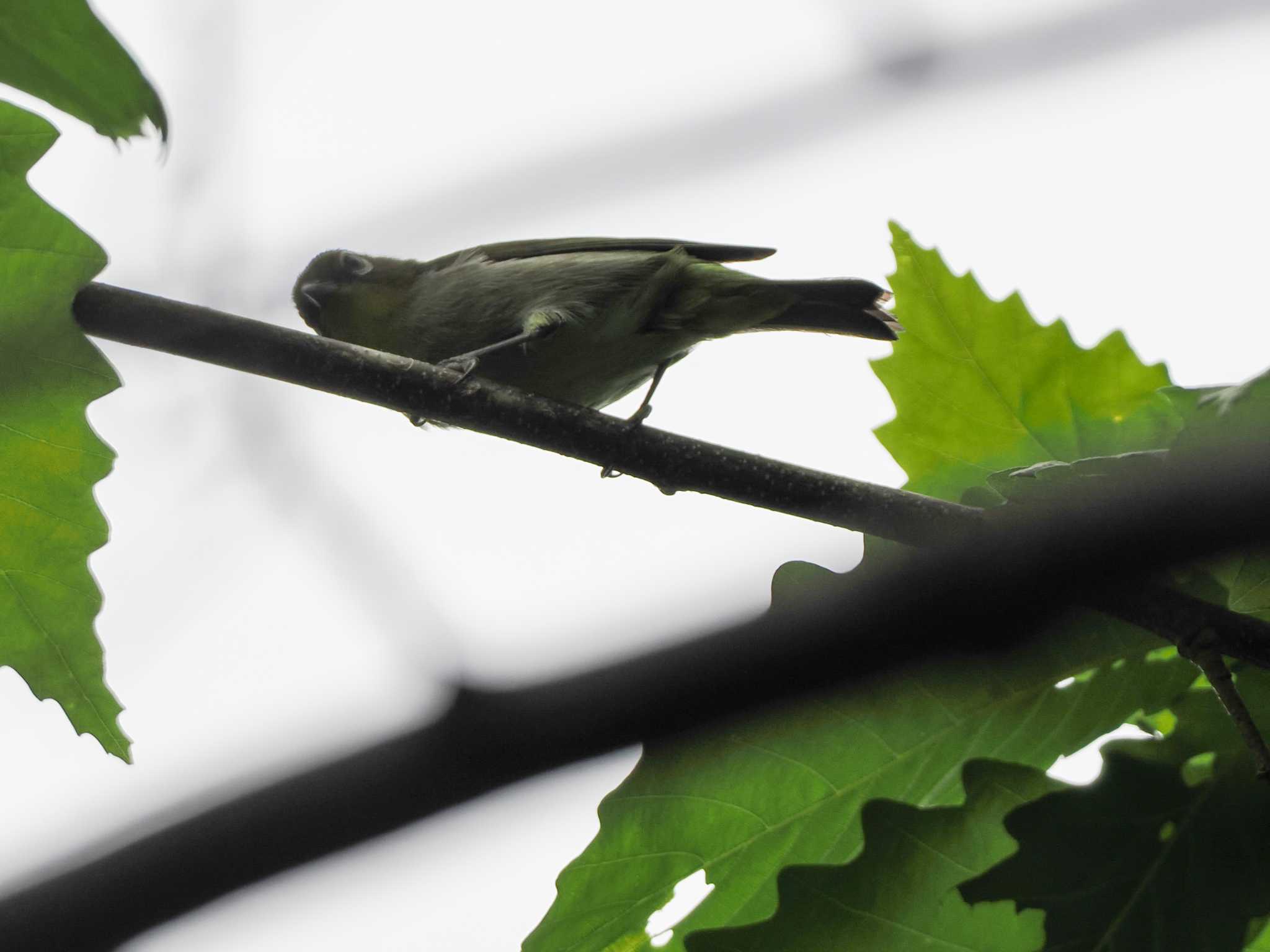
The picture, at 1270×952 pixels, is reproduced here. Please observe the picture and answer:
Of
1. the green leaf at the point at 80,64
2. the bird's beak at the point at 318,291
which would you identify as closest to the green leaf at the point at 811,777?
the green leaf at the point at 80,64

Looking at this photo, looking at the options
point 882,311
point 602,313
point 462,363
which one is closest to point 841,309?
point 882,311

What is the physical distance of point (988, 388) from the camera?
1.84 meters

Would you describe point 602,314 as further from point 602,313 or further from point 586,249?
point 586,249

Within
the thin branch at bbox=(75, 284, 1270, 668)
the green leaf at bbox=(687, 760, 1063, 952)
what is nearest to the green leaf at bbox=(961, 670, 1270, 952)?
the green leaf at bbox=(687, 760, 1063, 952)

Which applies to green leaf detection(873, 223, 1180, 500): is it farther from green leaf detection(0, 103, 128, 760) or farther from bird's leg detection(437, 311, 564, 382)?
bird's leg detection(437, 311, 564, 382)

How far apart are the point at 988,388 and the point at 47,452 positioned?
129 cm

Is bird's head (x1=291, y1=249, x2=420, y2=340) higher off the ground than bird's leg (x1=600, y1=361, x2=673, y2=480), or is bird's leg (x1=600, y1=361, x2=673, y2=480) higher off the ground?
bird's head (x1=291, y1=249, x2=420, y2=340)

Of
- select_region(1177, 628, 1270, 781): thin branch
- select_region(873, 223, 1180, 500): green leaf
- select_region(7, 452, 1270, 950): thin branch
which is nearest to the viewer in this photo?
select_region(7, 452, 1270, 950): thin branch

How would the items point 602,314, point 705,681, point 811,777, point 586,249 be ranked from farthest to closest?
1. point 586,249
2. point 602,314
3. point 811,777
4. point 705,681

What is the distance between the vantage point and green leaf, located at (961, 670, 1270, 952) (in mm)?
1303

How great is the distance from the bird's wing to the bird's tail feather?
227 mm

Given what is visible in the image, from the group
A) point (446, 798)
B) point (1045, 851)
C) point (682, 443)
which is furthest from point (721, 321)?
point (446, 798)

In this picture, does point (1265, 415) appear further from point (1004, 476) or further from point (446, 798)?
point (446, 798)

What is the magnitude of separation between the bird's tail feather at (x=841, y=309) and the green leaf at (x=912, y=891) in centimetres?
256
